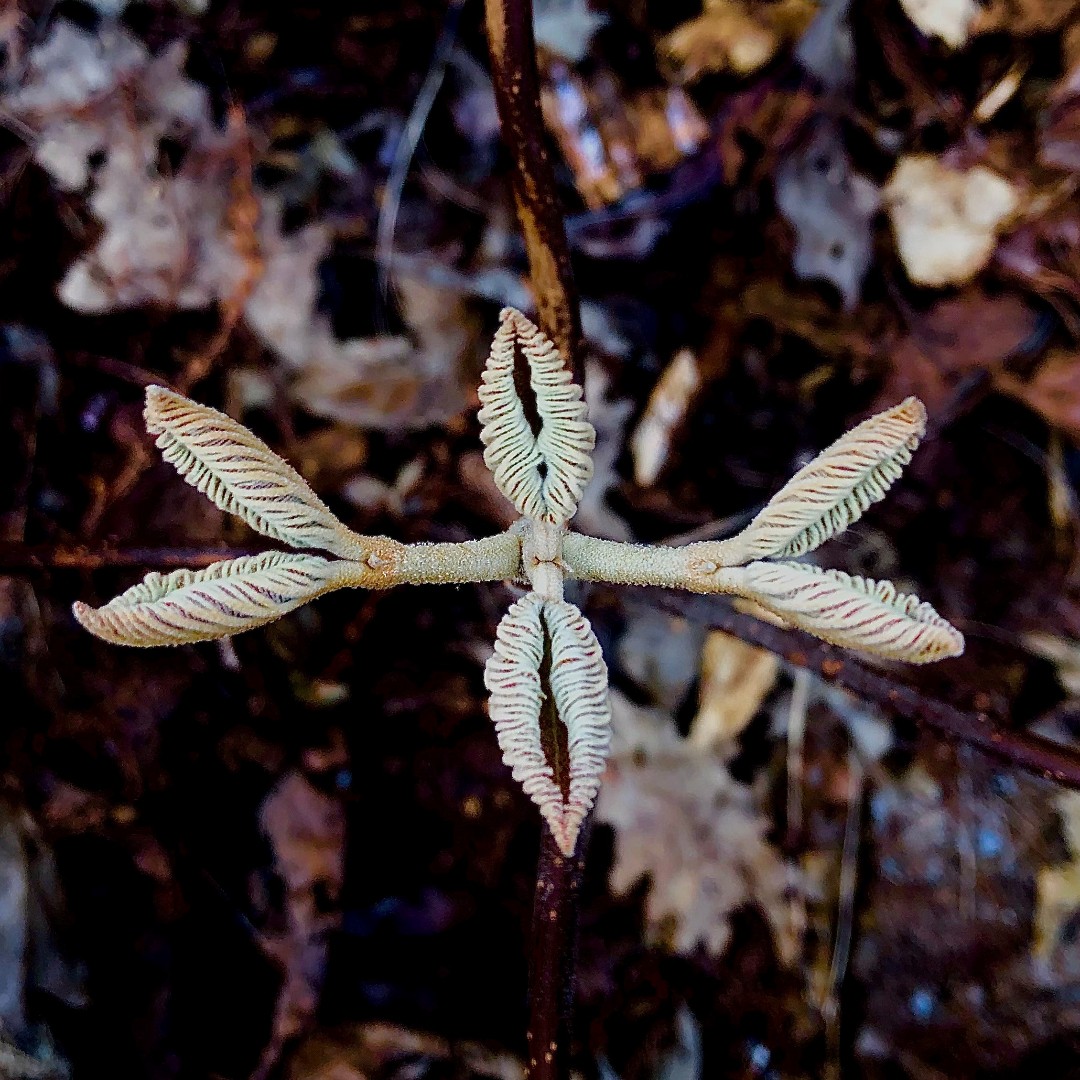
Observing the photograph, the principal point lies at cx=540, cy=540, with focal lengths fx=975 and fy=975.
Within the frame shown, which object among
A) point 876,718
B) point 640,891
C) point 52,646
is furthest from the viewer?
point 876,718

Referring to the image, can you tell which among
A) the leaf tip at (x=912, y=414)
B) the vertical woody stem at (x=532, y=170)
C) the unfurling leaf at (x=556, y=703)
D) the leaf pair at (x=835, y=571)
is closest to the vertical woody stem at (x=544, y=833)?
the vertical woody stem at (x=532, y=170)

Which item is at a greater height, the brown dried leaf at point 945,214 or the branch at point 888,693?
the brown dried leaf at point 945,214

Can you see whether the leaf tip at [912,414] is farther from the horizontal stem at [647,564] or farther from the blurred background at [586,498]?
the blurred background at [586,498]

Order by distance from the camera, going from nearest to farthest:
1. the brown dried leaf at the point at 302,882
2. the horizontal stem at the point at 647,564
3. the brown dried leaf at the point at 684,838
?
the horizontal stem at the point at 647,564 → the brown dried leaf at the point at 302,882 → the brown dried leaf at the point at 684,838

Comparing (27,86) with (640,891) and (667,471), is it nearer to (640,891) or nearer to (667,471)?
(667,471)

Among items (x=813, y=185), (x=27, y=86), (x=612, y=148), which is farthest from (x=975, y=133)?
(x=27, y=86)

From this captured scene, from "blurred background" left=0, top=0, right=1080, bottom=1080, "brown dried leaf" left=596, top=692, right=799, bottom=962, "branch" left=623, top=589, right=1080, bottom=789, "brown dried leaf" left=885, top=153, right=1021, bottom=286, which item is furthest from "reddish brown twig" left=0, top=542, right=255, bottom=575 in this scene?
"brown dried leaf" left=885, top=153, right=1021, bottom=286
